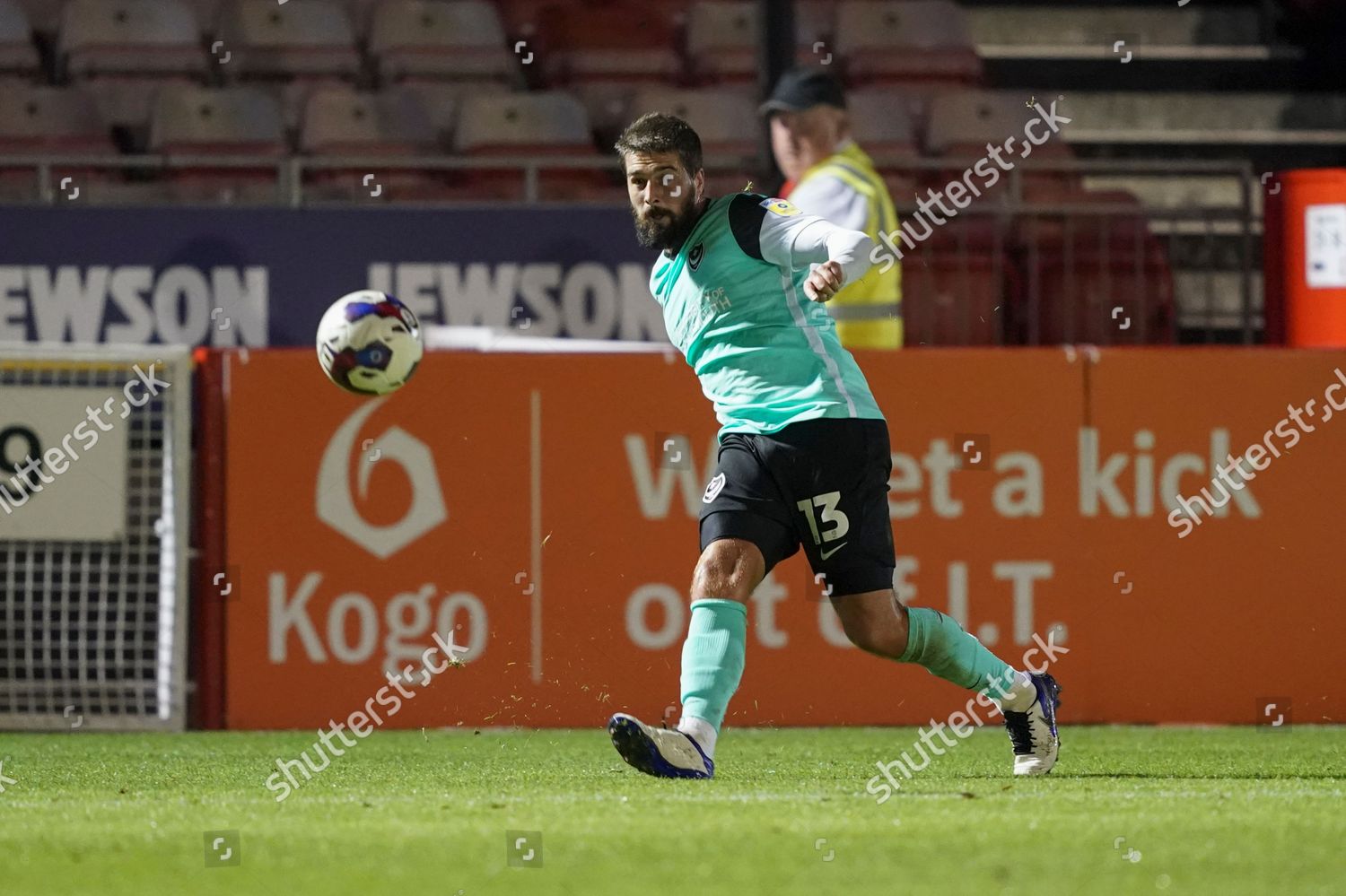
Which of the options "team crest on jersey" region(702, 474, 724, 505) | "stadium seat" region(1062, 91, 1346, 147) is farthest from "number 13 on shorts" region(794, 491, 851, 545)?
"stadium seat" region(1062, 91, 1346, 147)

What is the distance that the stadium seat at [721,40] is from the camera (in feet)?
41.9

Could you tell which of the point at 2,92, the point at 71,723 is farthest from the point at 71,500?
the point at 2,92

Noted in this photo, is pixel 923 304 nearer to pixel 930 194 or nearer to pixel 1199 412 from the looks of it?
pixel 930 194

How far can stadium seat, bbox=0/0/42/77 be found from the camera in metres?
12.0

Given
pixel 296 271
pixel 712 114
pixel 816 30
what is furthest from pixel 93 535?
pixel 816 30

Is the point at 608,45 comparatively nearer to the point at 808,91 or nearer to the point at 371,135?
the point at 371,135

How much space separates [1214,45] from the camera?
1411 centimetres

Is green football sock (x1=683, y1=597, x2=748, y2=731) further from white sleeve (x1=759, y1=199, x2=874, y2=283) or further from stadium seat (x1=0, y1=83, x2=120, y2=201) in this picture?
stadium seat (x1=0, y1=83, x2=120, y2=201)

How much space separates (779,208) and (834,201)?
107 inches

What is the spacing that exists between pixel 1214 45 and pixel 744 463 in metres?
9.48

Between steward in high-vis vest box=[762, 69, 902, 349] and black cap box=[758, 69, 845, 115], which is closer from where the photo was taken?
steward in high-vis vest box=[762, 69, 902, 349]

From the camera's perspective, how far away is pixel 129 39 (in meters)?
12.2

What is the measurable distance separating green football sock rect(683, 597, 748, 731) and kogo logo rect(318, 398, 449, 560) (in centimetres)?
266

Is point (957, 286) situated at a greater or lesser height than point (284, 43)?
lesser
